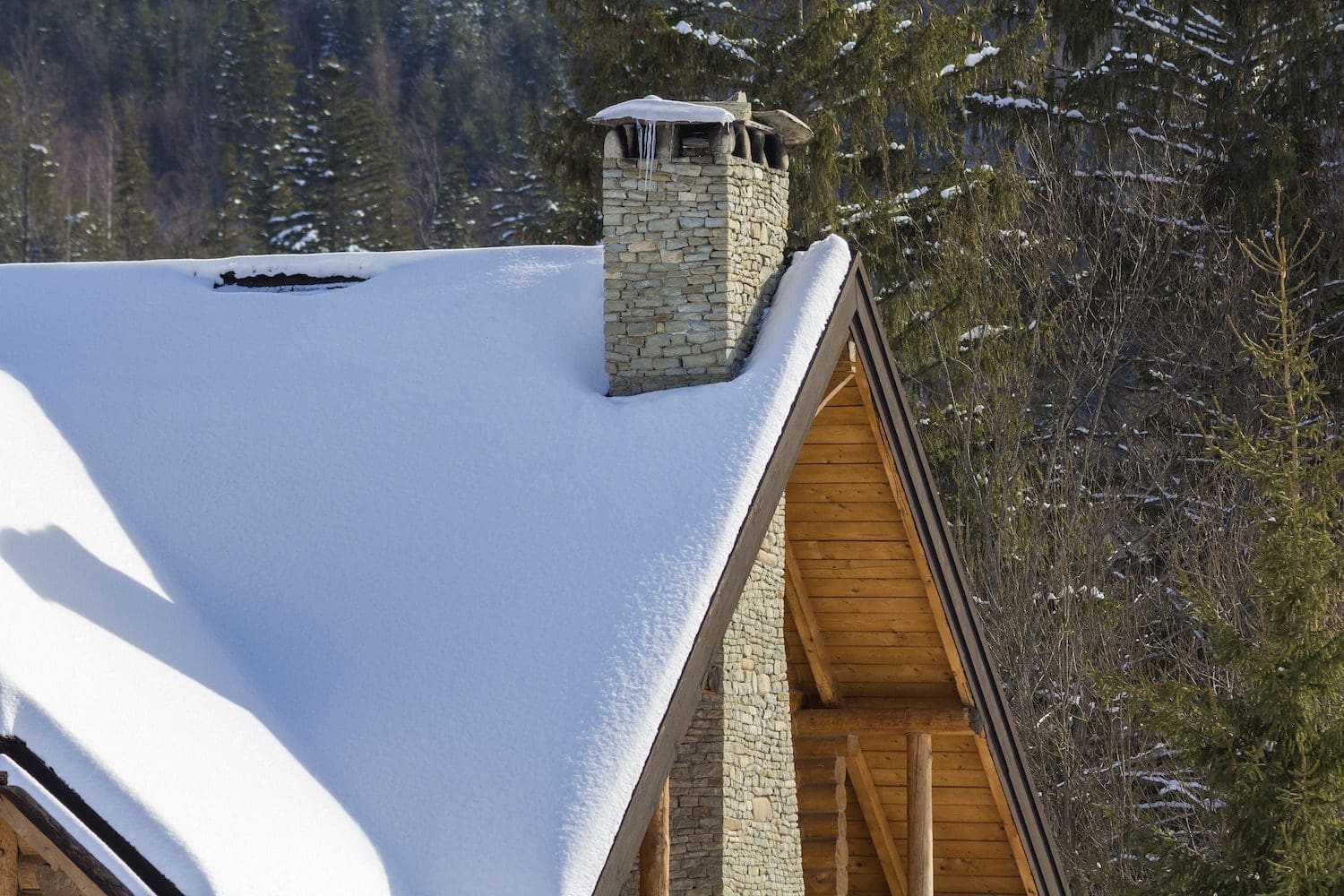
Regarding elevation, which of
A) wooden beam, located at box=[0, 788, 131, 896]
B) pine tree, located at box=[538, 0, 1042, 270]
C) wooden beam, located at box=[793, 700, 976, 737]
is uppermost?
pine tree, located at box=[538, 0, 1042, 270]

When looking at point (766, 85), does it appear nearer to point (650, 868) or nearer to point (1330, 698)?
point (1330, 698)

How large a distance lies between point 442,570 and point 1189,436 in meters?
17.8

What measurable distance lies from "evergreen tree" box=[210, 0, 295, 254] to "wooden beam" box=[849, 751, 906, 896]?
→ 30.3 metres

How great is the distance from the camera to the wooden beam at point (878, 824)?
1311 cm

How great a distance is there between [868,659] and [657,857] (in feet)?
12.2

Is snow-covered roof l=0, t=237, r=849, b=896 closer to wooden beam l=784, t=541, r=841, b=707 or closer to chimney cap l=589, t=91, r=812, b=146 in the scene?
chimney cap l=589, t=91, r=812, b=146

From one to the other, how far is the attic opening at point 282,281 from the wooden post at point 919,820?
487cm

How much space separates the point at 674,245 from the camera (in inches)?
402

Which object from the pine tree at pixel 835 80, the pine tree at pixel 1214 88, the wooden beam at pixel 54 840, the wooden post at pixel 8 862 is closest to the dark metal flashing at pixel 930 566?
the wooden beam at pixel 54 840

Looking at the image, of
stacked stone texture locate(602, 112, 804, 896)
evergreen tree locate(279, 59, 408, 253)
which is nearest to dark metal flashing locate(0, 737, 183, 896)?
stacked stone texture locate(602, 112, 804, 896)

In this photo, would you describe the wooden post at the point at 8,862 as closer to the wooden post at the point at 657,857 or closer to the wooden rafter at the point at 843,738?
the wooden post at the point at 657,857

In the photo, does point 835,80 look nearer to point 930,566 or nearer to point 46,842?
point 930,566

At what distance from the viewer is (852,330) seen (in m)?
10.4

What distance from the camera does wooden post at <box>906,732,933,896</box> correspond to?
1173 centimetres
